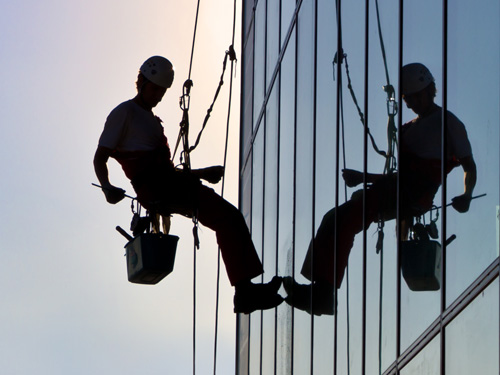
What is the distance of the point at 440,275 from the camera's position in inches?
250

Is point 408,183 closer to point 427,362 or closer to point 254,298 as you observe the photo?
point 427,362

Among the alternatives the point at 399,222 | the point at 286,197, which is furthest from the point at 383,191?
the point at 286,197

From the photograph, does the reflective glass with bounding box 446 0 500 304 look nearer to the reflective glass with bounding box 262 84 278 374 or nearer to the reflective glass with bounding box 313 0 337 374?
the reflective glass with bounding box 313 0 337 374

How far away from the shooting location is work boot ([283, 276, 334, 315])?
32.1 feet

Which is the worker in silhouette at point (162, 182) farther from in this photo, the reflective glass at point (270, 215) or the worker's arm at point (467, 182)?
the worker's arm at point (467, 182)

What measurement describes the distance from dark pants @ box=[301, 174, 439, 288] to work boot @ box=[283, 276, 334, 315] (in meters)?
0.08

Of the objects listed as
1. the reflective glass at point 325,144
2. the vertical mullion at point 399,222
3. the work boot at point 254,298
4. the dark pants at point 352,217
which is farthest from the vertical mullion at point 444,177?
the work boot at point 254,298

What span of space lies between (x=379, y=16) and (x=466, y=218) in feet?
8.19

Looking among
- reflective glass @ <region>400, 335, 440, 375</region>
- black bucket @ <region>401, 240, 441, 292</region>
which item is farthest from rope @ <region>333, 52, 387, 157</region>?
reflective glass @ <region>400, 335, 440, 375</region>

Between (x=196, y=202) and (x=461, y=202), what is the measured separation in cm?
489

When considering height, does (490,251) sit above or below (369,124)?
below

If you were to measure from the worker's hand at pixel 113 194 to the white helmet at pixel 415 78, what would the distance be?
4020 millimetres

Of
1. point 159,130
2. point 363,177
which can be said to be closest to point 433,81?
point 363,177

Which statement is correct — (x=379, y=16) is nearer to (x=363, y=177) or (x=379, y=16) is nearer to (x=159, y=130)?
(x=363, y=177)
